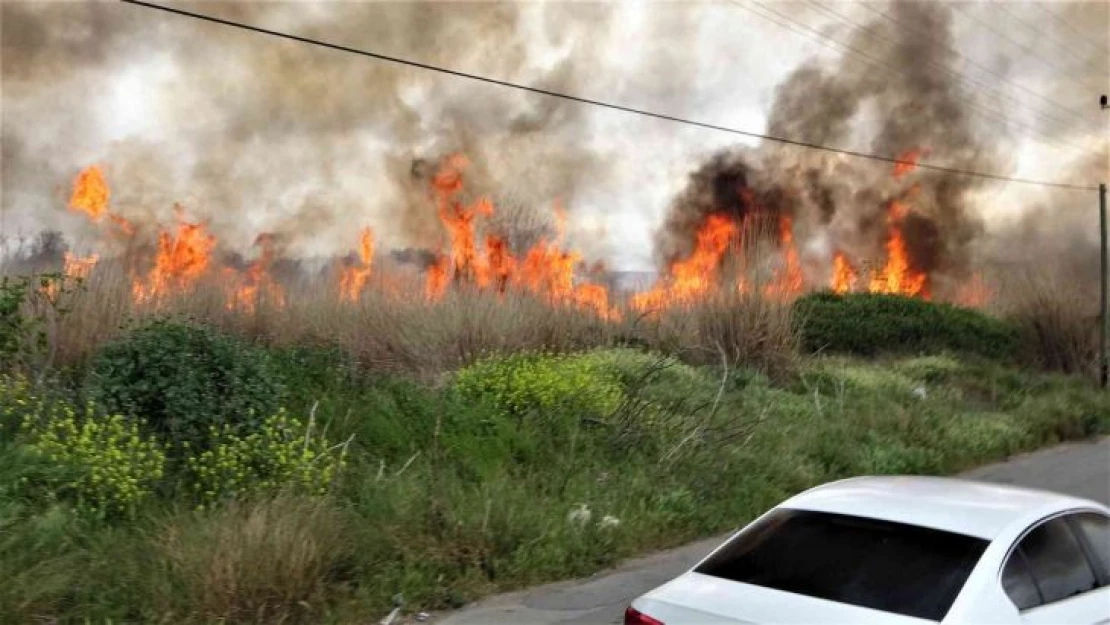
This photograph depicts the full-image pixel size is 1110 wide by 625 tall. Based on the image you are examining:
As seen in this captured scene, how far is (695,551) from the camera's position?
733cm

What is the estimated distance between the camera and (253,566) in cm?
510

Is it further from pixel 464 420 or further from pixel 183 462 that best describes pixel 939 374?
pixel 183 462

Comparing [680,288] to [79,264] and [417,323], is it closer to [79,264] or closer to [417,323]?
[417,323]

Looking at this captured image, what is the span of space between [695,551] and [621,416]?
2355 mm

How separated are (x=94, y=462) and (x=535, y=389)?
4.51 metres

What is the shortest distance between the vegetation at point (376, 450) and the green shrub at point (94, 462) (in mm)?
20

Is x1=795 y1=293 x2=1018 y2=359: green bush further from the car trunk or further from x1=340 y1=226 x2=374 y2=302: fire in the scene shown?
the car trunk

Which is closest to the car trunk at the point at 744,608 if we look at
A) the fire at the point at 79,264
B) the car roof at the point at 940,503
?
the car roof at the point at 940,503

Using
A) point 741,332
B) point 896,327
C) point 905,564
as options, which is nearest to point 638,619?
point 905,564

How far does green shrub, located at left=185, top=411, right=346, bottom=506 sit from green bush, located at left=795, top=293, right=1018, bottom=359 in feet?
42.2

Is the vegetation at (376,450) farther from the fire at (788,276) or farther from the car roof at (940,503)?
the car roof at (940,503)

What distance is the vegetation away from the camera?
206 inches

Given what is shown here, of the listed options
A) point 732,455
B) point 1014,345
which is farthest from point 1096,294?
point 732,455

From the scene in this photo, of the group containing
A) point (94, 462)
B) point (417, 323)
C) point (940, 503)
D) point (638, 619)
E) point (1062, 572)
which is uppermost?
point (417, 323)
